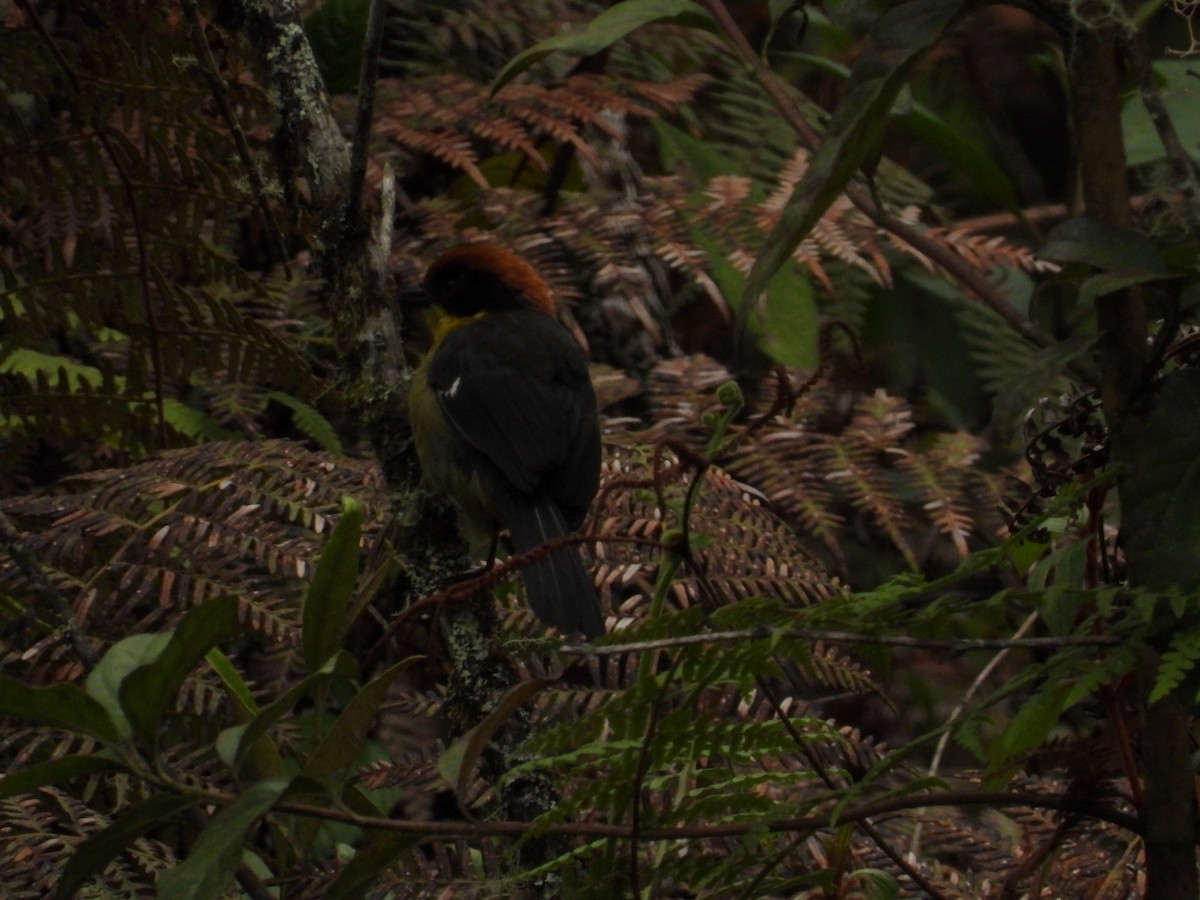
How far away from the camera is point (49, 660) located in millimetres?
2152

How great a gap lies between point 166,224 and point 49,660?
107cm

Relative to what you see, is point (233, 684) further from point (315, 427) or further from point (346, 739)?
point (315, 427)

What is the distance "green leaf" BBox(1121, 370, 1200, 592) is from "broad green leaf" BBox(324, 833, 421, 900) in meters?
0.68

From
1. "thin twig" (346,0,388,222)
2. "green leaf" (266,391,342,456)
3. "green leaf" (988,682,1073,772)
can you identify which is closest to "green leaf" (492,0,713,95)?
"thin twig" (346,0,388,222)

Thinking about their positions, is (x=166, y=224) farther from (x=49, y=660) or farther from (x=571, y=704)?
(x=571, y=704)

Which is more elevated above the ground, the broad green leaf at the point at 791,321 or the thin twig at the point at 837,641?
the thin twig at the point at 837,641

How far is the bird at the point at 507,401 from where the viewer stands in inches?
117

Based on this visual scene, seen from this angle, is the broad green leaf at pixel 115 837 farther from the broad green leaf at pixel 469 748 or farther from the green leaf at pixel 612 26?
the green leaf at pixel 612 26

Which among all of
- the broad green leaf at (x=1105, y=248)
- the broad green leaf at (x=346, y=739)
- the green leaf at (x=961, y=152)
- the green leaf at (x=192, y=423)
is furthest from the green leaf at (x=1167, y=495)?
the green leaf at (x=961, y=152)

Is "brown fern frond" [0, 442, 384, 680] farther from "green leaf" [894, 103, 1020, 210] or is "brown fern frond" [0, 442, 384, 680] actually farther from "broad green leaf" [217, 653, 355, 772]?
"green leaf" [894, 103, 1020, 210]

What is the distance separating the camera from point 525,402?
10.4 ft

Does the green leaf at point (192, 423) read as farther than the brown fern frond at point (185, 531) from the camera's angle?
Yes

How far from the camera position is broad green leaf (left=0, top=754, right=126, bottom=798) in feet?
3.70

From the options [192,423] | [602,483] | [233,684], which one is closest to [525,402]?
[602,483]
